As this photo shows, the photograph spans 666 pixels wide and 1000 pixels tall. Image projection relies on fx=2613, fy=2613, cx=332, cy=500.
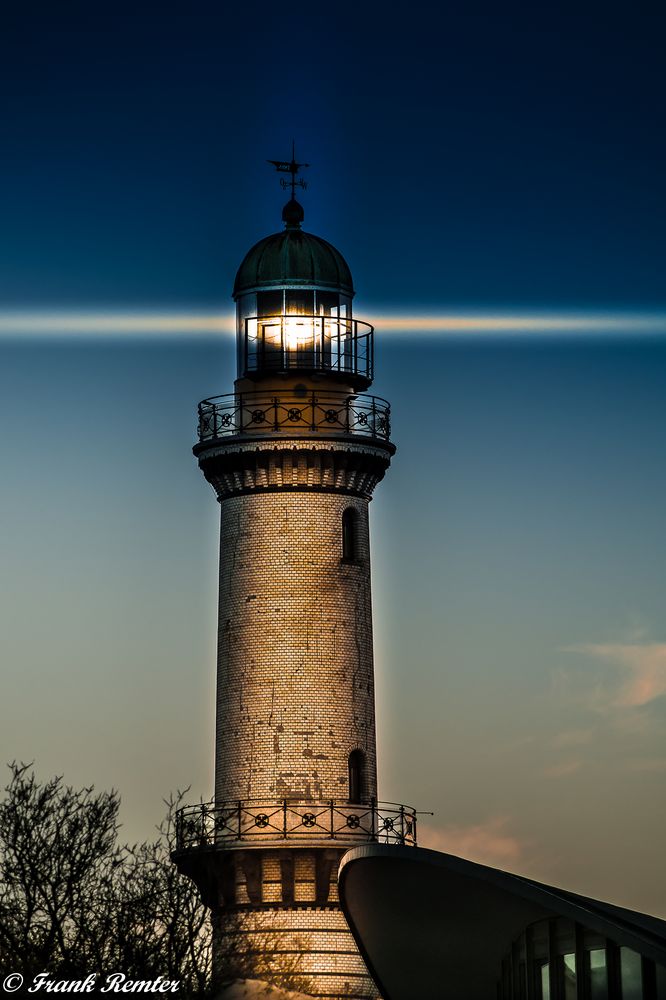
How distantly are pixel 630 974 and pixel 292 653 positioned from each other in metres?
25.4

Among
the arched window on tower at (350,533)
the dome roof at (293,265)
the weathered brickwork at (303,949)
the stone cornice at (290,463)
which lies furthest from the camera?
the dome roof at (293,265)

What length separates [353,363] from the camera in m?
75.1

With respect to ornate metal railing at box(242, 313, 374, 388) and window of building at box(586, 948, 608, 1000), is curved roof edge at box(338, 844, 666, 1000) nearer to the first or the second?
window of building at box(586, 948, 608, 1000)

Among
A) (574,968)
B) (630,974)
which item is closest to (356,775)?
(574,968)

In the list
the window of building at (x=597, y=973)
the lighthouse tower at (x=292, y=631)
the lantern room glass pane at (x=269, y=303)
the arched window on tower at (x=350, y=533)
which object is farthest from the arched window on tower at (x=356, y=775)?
the window of building at (x=597, y=973)

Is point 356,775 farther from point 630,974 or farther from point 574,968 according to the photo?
point 630,974

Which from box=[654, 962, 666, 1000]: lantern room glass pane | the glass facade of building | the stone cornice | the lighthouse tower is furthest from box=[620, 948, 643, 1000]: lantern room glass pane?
the stone cornice

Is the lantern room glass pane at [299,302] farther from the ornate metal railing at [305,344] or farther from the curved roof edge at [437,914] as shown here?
the curved roof edge at [437,914]

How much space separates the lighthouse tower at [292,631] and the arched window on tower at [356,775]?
55 millimetres

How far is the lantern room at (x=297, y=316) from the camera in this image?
246 feet

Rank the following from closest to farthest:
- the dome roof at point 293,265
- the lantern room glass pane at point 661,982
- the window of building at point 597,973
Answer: the lantern room glass pane at point 661,982
the window of building at point 597,973
the dome roof at point 293,265

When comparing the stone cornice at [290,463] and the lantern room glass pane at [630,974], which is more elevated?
the stone cornice at [290,463]

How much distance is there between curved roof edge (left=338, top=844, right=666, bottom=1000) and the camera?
170 ft

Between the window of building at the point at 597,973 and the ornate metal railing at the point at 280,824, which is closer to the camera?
the window of building at the point at 597,973
